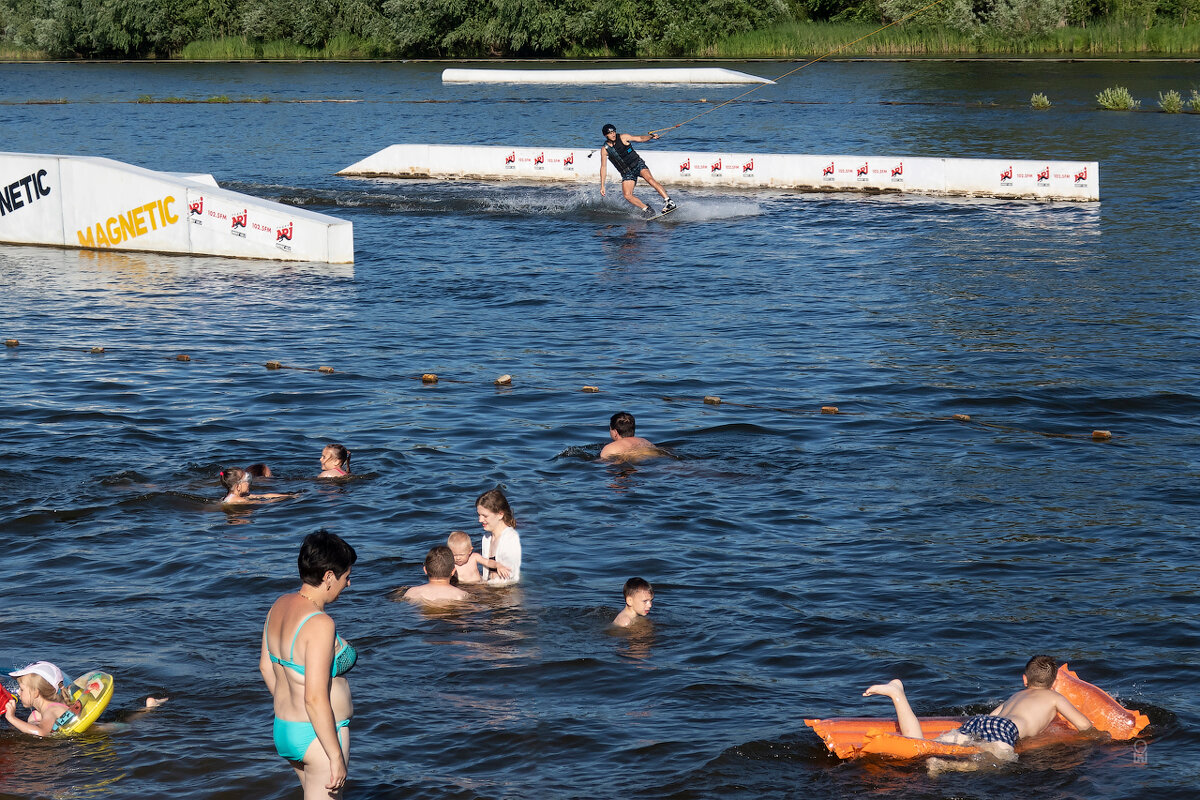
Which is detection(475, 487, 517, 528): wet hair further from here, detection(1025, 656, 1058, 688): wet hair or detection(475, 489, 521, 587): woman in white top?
detection(1025, 656, 1058, 688): wet hair

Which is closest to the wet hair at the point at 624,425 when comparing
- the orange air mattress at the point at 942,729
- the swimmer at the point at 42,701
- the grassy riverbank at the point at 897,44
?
the orange air mattress at the point at 942,729

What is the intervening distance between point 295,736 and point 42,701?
3.08m

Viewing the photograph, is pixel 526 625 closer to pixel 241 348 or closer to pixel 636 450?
pixel 636 450

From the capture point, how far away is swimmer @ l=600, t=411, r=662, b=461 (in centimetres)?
1380

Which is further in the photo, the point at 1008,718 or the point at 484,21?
the point at 484,21

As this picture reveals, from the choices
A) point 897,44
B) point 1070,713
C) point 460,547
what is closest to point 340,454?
point 460,547

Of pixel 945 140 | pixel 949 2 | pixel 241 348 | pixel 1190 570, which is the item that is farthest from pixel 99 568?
pixel 949 2

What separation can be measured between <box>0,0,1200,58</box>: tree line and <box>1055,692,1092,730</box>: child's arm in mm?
61087

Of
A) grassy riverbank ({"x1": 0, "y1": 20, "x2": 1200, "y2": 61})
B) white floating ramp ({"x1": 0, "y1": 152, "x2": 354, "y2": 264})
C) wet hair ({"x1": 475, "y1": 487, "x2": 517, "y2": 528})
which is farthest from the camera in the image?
grassy riverbank ({"x1": 0, "y1": 20, "x2": 1200, "y2": 61})

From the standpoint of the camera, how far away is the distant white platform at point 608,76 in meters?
61.8

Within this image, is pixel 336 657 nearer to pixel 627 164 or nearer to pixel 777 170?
pixel 627 164

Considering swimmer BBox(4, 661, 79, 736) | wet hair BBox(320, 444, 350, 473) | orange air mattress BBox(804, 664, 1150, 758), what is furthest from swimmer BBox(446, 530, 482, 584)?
orange air mattress BBox(804, 664, 1150, 758)

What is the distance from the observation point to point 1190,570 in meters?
10.9

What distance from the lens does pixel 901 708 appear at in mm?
8117
